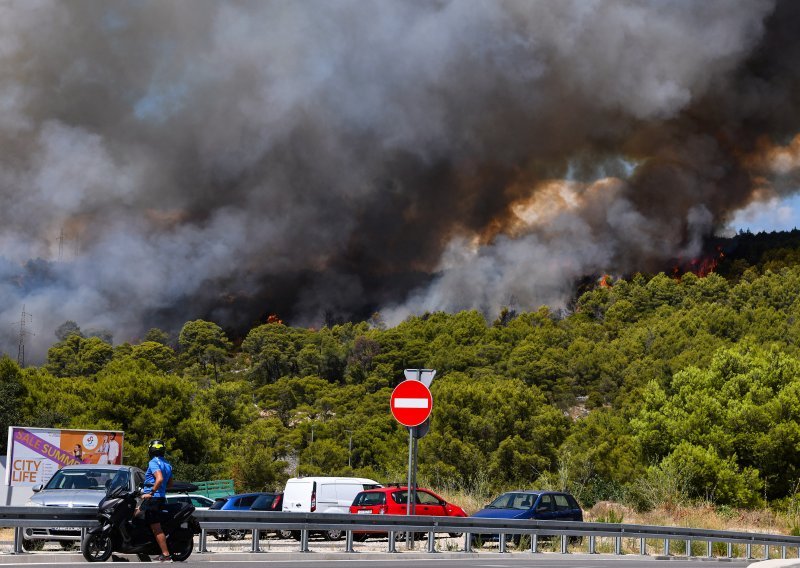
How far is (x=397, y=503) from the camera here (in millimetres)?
25828

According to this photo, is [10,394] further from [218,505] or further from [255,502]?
[255,502]

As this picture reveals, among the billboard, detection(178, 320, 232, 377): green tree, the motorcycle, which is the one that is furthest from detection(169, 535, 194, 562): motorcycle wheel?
detection(178, 320, 232, 377): green tree

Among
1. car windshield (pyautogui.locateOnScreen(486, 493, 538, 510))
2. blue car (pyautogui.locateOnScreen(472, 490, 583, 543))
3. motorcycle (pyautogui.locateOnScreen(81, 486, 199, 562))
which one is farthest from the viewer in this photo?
car windshield (pyautogui.locateOnScreen(486, 493, 538, 510))

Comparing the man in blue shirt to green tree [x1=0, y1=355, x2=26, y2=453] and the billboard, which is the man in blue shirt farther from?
green tree [x1=0, y1=355, x2=26, y2=453]

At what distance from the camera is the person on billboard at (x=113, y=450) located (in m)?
26.4

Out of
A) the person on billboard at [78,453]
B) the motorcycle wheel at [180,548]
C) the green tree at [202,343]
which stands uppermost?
the green tree at [202,343]

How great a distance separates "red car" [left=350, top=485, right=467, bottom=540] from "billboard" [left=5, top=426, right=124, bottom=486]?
254 inches

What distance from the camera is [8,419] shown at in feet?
207

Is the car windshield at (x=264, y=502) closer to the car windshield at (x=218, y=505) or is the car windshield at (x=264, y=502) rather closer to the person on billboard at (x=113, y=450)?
the car windshield at (x=218, y=505)

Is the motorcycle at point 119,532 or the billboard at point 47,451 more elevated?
the billboard at point 47,451

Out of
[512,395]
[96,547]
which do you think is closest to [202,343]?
[512,395]

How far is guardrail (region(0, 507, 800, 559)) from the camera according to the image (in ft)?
47.2

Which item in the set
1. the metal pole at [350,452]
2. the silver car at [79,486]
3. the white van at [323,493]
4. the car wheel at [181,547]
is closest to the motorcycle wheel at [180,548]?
the car wheel at [181,547]

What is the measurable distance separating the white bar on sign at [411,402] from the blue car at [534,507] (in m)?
6.88
